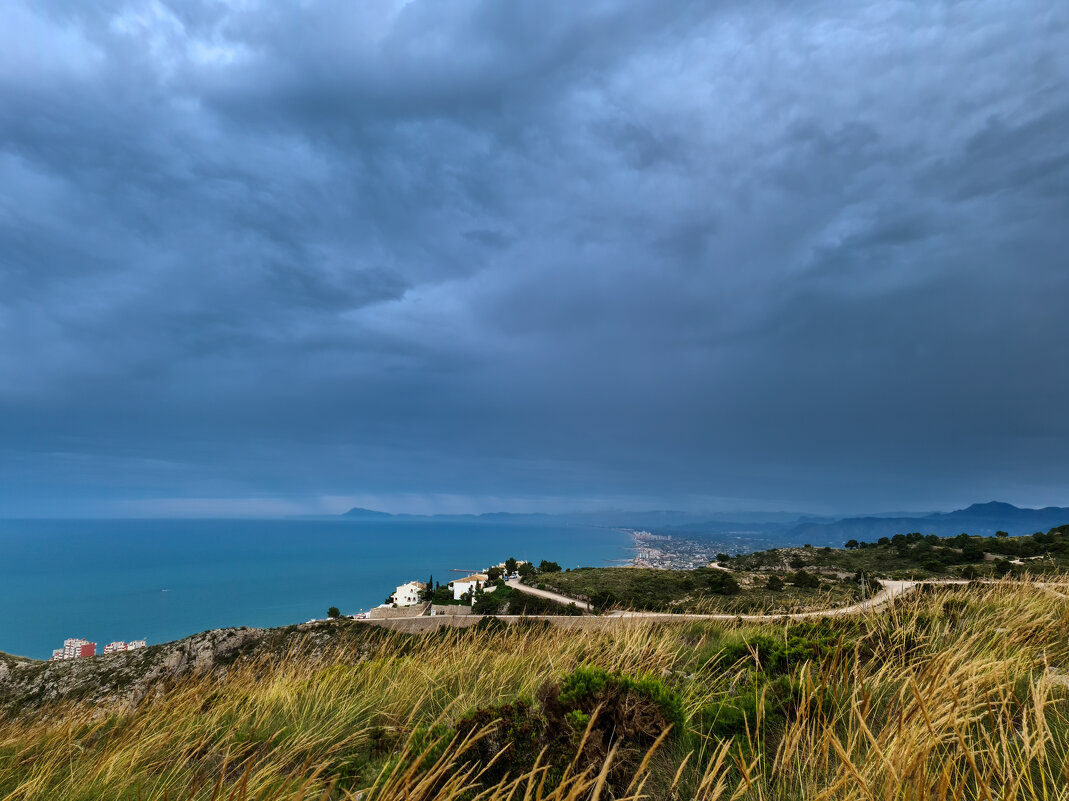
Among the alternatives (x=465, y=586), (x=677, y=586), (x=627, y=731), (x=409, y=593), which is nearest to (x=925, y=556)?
(x=677, y=586)

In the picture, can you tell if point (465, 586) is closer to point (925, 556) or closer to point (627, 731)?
point (925, 556)

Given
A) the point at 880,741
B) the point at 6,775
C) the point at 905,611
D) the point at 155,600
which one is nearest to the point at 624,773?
the point at 880,741

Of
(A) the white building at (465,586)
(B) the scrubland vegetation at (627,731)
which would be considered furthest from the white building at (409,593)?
(B) the scrubland vegetation at (627,731)

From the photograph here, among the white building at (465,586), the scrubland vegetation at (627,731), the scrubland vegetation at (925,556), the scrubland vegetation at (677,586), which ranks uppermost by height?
the scrubland vegetation at (627,731)

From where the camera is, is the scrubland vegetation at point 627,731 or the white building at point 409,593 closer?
the scrubland vegetation at point 627,731

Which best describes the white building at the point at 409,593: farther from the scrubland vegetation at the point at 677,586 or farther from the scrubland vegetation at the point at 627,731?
the scrubland vegetation at the point at 627,731

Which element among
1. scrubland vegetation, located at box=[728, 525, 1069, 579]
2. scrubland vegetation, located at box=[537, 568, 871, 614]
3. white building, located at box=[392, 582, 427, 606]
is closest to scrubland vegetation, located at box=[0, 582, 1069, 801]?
scrubland vegetation, located at box=[537, 568, 871, 614]

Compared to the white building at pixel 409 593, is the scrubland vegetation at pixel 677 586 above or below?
above

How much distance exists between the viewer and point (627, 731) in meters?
3.83

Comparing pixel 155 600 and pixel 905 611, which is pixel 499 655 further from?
pixel 155 600

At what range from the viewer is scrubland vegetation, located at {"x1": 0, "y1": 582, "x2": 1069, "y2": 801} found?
8.02 ft

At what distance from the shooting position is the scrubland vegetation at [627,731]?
2443 millimetres

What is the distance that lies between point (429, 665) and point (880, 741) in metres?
6.14

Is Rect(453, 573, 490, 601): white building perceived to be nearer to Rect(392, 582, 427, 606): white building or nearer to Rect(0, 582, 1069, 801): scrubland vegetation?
Rect(392, 582, 427, 606): white building
